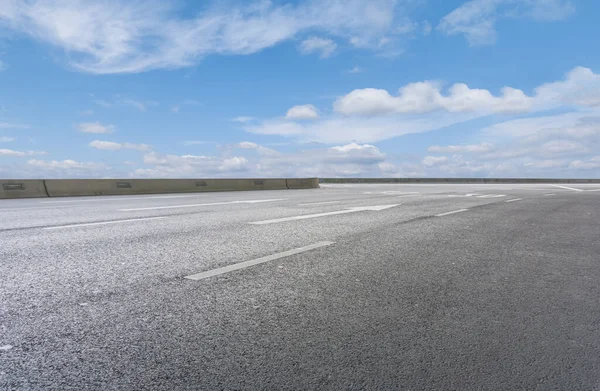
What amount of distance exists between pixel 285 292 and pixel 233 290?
0.40 metres

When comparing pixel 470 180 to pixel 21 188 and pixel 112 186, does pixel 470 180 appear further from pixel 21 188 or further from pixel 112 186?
pixel 21 188

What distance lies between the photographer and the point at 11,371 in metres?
1.95

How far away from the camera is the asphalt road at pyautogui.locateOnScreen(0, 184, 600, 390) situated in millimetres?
1969

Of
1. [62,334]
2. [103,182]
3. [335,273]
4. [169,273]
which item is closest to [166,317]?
[62,334]

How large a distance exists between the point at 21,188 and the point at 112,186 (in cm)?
316

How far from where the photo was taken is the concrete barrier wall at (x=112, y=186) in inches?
611

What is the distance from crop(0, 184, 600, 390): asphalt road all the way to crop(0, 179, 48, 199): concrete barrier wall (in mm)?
11495

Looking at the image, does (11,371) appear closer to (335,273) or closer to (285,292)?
(285,292)

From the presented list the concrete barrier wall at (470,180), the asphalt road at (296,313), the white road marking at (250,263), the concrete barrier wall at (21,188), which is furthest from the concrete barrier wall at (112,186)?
the concrete barrier wall at (470,180)

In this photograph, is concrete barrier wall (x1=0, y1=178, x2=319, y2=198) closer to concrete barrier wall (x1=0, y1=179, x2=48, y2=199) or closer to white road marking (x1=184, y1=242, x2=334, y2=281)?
concrete barrier wall (x1=0, y1=179, x2=48, y2=199)

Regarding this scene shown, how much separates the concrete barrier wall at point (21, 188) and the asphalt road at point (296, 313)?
453 inches

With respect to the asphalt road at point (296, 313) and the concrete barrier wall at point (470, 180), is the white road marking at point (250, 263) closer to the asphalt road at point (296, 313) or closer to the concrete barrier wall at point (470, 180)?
the asphalt road at point (296, 313)

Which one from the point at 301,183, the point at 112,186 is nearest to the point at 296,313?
the point at 112,186

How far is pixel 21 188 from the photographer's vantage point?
15.5 metres
